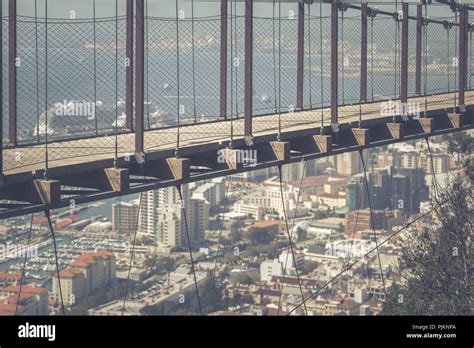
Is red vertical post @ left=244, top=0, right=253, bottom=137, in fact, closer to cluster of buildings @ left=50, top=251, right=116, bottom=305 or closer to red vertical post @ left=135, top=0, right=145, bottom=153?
red vertical post @ left=135, top=0, right=145, bottom=153

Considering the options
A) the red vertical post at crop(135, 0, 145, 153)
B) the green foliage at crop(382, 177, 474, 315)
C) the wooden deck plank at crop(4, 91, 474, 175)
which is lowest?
the green foliage at crop(382, 177, 474, 315)

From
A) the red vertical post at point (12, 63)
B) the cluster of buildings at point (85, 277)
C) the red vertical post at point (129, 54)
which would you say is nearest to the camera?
the red vertical post at point (12, 63)

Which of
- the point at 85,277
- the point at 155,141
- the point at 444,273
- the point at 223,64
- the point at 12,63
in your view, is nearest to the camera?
the point at 12,63

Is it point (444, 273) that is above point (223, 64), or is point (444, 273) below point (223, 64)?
below

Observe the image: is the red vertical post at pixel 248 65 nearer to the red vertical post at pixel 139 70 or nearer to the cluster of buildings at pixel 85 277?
the red vertical post at pixel 139 70

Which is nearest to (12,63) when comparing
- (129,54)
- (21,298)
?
(129,54)

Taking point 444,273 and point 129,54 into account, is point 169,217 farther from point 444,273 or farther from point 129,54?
point 129,54

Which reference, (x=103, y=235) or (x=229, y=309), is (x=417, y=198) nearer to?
(x=103, y=235)

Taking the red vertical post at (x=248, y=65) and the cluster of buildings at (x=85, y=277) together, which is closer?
the red vertical post at (x=248, y=65)

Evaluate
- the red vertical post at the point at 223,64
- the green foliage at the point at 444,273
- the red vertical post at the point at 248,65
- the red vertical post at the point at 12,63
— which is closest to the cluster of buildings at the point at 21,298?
the red vertical post at the point at 12,63

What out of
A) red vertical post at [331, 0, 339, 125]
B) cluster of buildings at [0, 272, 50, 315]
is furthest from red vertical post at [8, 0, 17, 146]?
red vertical post at [331, 0, 339, 125]

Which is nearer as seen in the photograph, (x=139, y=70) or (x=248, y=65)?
(x=139, y=70)

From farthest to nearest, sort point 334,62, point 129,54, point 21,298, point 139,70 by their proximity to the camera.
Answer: point 21,298
point 334,62
point 129,54
point 139,70
